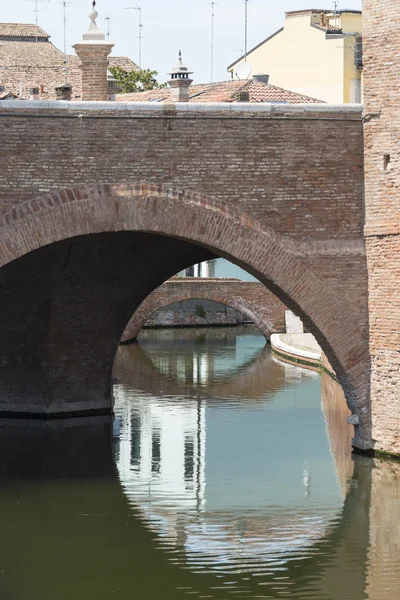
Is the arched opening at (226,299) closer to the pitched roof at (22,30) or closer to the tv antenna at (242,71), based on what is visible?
the pitched roof at (22,30)

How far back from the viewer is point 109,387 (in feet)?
53.8

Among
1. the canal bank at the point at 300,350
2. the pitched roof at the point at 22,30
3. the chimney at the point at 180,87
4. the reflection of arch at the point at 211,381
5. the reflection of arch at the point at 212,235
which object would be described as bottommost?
the reflection of arch at the point at 211,381

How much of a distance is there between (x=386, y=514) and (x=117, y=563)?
9.02ft

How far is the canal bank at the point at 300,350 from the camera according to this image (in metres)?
22.3

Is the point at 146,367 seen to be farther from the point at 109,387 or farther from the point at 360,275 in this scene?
the point at 360,275

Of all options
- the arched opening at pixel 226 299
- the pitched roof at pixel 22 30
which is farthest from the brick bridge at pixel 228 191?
the pitched roof at pixel 22 30

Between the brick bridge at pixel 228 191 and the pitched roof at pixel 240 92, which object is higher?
the pitched roof at pixel 240 92

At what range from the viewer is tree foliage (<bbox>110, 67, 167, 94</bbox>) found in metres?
35.3

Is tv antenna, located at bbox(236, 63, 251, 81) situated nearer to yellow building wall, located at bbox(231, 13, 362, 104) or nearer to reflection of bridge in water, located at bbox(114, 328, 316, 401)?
reflection of bridge in water, located at bbox(114, 328, 316, 401)

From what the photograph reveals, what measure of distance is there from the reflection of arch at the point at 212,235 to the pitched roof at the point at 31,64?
40.6ft

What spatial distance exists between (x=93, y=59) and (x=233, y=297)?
51.6 feet

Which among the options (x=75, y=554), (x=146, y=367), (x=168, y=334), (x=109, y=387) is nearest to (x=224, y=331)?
(x=168, y=334)

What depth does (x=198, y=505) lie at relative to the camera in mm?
12102

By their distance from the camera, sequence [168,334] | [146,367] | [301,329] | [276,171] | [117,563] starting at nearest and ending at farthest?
[117,563] → [276,171] → [146,367] → [301,329] → [168,334]
